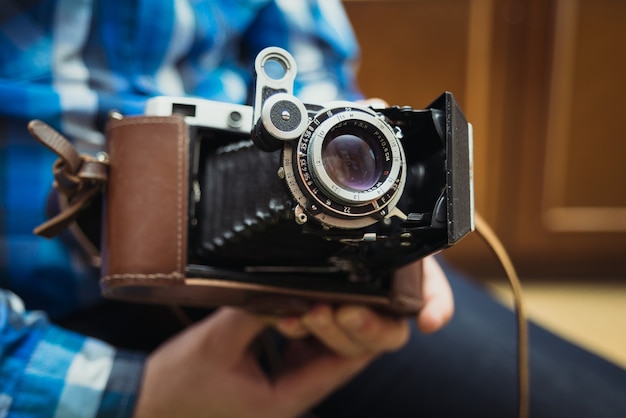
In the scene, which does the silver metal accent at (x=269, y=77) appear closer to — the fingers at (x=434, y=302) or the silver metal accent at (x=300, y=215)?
the silver metal accent at (x=300, y=215)

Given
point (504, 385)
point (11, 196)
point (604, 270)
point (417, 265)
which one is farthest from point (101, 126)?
point (604, 270)

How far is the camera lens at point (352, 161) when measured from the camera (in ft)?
1.33

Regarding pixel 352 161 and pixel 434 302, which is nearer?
pixel 352 161

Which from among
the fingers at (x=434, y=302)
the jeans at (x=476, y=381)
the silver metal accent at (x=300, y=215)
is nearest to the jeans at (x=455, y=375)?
the jeans at (x=476, y=381)

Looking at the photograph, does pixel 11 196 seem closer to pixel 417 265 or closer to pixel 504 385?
pixel 417 265

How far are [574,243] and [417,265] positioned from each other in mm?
1082

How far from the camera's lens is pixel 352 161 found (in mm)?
414

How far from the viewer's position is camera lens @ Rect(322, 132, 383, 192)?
0.41 meters

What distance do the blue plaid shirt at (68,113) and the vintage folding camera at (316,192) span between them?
0.38 feet

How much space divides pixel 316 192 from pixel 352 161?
1.5 inches

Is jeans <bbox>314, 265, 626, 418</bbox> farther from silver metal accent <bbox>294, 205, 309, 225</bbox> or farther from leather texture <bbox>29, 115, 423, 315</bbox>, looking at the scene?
silver metal accent <bbox>294, 205, 309, 225</bbox>

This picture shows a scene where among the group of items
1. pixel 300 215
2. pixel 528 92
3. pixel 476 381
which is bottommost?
pixel 476 381

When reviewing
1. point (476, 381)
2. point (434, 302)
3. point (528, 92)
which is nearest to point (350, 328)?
point (434, 302)

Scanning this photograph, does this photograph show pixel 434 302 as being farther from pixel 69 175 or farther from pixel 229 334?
pixel 69 175
